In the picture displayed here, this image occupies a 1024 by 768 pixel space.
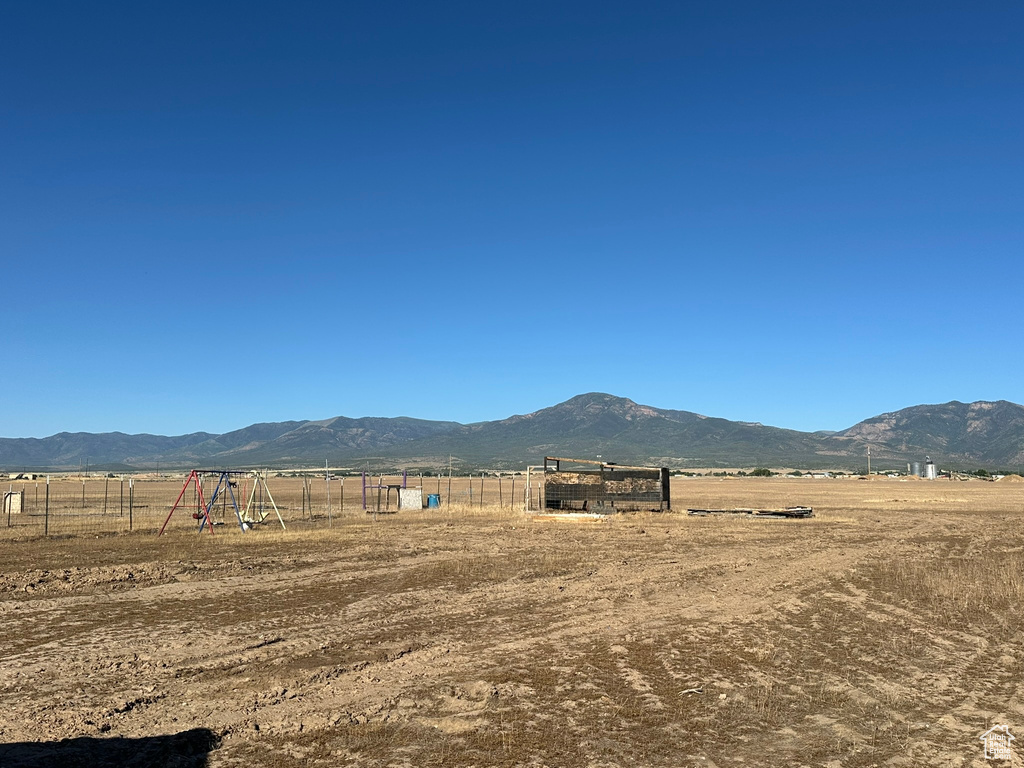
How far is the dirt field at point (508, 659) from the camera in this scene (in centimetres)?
702

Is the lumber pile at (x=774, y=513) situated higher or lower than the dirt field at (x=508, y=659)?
lower

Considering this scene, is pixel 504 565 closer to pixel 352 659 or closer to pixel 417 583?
pixel 417 583

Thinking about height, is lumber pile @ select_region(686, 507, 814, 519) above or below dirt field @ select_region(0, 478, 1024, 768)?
below

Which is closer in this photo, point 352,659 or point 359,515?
point 352,659

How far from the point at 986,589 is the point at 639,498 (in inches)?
988

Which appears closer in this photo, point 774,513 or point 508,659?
point 508,659

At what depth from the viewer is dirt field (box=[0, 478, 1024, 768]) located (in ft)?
23.0

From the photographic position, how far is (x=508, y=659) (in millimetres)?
9891

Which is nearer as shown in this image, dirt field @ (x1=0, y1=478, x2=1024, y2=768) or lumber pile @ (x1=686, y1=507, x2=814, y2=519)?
dirt field @ (x1=0, y1=478, x2=1024, y2=768)

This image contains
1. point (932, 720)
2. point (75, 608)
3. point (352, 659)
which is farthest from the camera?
point (75, 608)

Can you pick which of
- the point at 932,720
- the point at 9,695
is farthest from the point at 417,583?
the point at 932,720

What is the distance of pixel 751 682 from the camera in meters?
9.02

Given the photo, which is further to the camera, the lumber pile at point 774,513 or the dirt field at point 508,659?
the lumber pile at point 774,513

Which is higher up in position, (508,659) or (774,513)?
(508,659)
